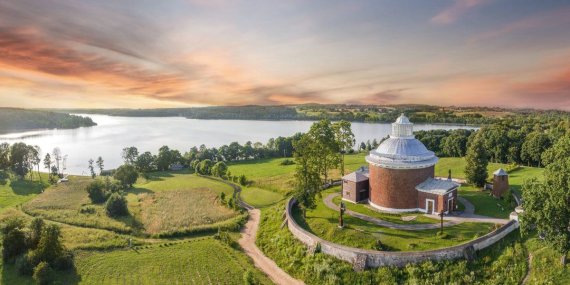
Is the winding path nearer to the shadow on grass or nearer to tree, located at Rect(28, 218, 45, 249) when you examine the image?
tree, located at Rect(28, 218, 45, 249)

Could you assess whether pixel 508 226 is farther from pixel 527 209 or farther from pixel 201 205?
pixel 201 205

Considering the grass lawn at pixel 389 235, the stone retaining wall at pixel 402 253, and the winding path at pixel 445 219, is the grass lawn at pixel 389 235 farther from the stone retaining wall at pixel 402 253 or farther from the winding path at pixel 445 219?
the stone retaining wall at pixel 402 253

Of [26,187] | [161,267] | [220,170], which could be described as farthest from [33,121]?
[161,267]

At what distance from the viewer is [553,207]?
738 inches

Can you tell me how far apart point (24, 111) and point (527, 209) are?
175 m

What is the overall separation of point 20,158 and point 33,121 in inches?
3939

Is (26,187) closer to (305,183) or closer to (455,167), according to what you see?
(305,183)

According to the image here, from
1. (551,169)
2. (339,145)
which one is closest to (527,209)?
(551,169)

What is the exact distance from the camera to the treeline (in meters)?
136

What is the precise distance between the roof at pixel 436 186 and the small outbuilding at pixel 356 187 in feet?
16.8

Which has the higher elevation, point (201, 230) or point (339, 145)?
point (339, 145)

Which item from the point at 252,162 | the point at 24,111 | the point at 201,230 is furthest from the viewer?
the point at 24,111

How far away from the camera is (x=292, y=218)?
30.1 meters

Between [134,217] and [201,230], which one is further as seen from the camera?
[134,217]
